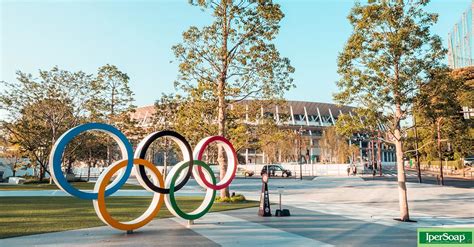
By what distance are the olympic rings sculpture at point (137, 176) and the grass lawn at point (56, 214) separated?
6.12ft

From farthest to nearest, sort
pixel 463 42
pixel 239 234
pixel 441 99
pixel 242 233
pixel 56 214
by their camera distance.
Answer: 1. pixel 463 42
2. pixel 441 99
3. pixel 56 214
4. pixel 242 233
5. pixel 239 234

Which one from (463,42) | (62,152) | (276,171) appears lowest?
(276,171)

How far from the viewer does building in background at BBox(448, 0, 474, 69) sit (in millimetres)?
89750

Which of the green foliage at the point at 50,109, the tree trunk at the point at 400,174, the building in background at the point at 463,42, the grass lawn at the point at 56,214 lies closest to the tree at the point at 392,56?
the tree trunk at the point at 400,174

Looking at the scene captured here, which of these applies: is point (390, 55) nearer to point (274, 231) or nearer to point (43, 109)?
point (274, 231)

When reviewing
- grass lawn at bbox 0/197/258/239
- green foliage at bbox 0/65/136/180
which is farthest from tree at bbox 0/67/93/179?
grass lawn at bbox 0/197/258/239

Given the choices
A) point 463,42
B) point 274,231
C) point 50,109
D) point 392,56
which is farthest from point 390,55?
point 463,42

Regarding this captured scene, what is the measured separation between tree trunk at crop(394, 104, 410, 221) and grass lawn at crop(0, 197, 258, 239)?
6.66 m

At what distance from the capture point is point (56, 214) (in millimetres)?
13430

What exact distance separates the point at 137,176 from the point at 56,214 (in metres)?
4.99

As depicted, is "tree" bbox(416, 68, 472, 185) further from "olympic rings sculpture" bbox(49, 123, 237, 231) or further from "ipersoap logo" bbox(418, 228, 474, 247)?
"olympic rings sculpture" bbox(49, 123, 237, 231)

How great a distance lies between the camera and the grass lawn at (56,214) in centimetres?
1066

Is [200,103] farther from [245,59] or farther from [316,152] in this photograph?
[316,152]

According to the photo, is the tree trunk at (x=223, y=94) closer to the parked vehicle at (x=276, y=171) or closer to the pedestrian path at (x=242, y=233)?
the pedestrian path at (x=242, y=233)
